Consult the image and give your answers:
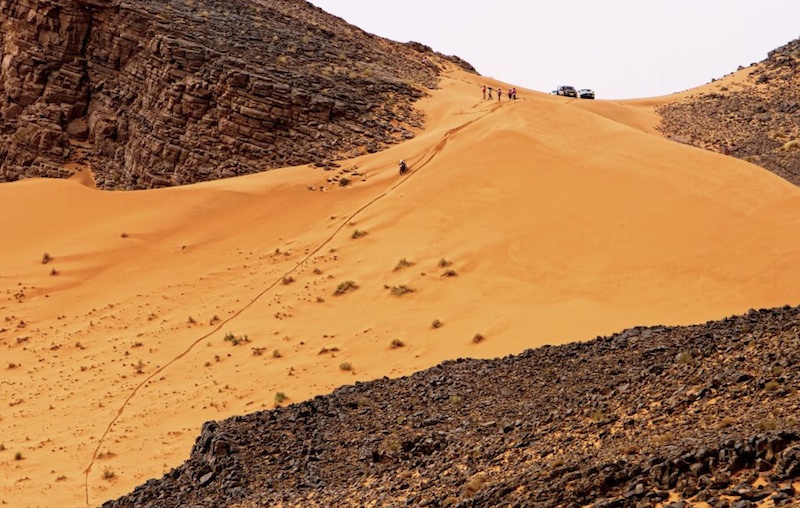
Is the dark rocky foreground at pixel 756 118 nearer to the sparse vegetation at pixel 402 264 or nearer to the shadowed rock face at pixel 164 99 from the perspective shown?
the shadowed rock face at pixel 164 99

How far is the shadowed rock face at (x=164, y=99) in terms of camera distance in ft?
132

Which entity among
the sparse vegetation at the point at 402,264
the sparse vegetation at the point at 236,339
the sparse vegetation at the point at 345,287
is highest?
the sparse vegetation at the point at 402,264

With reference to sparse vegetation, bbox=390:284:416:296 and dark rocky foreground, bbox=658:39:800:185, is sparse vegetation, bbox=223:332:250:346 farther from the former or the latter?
dark rocky foreground, bbox=658:39:800:185

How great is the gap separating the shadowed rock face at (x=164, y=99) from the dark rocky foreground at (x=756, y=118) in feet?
47.8

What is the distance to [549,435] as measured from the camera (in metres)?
14.3

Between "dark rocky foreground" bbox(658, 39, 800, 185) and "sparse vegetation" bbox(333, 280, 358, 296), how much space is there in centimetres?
2189

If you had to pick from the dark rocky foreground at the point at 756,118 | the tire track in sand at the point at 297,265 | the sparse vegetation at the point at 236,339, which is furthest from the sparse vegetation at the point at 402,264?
the dark rocky foreground at the point at 756,118

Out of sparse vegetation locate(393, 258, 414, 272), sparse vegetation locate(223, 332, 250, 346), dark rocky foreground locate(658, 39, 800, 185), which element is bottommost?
sparse vegetation locate(223, 332, 250, 346)

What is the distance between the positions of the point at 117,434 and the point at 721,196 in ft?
58.5

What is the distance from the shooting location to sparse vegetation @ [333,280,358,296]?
28547 mm

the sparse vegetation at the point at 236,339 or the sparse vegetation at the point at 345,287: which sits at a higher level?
the sparse vegetation at the point at 345,287

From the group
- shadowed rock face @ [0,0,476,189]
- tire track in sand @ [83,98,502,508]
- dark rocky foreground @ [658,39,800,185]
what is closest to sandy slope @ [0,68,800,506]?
tire track in sand @ [83,98,502,508]

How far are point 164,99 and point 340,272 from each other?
14948mm

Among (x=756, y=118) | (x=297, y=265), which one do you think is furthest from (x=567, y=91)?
(x=297, y=265)
